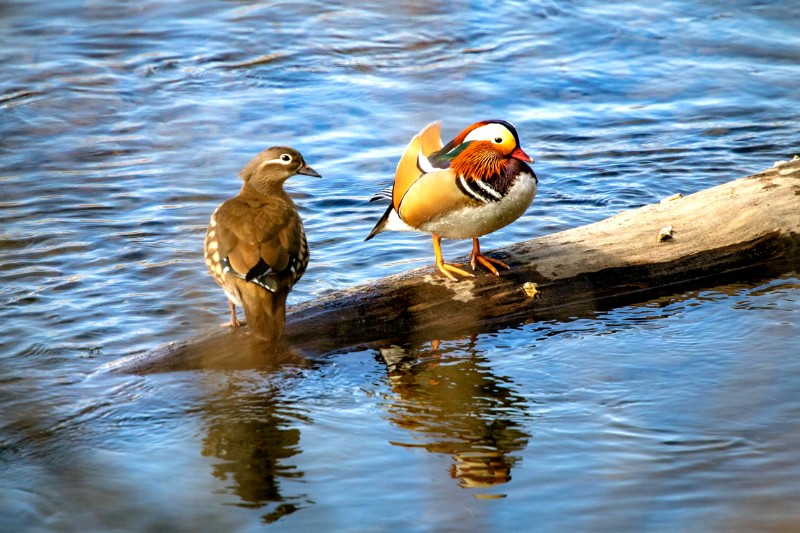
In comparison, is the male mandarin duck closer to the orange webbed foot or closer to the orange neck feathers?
the orange webbed foot

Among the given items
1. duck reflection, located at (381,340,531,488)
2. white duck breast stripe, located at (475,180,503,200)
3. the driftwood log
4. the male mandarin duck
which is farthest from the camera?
white duck breast stripe, located at (475,180,503,200)

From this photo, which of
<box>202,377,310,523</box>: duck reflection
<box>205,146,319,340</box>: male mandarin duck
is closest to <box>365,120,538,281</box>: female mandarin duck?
<box>205,146,319,340</box>: male mandarin duck

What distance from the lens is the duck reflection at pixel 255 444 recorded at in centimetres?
388

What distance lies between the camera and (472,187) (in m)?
5.07

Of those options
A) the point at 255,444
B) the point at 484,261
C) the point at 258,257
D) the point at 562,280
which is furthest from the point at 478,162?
the point at 255,444

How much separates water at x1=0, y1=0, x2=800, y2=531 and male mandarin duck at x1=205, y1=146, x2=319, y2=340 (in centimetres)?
36

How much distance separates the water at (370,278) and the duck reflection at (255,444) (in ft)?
0.04

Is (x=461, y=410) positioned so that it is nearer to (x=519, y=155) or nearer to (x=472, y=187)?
(x=472, y=187)

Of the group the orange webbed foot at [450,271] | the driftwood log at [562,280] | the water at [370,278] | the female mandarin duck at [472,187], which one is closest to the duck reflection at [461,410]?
the water at [370,278]

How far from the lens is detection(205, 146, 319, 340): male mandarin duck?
451cm

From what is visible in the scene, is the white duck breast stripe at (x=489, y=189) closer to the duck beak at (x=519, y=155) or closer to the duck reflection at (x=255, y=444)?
the duck beak at (x=519, y=155)

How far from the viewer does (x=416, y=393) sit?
4.72 metres

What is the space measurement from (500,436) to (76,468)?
1640 mm

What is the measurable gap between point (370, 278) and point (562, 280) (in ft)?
5.16
